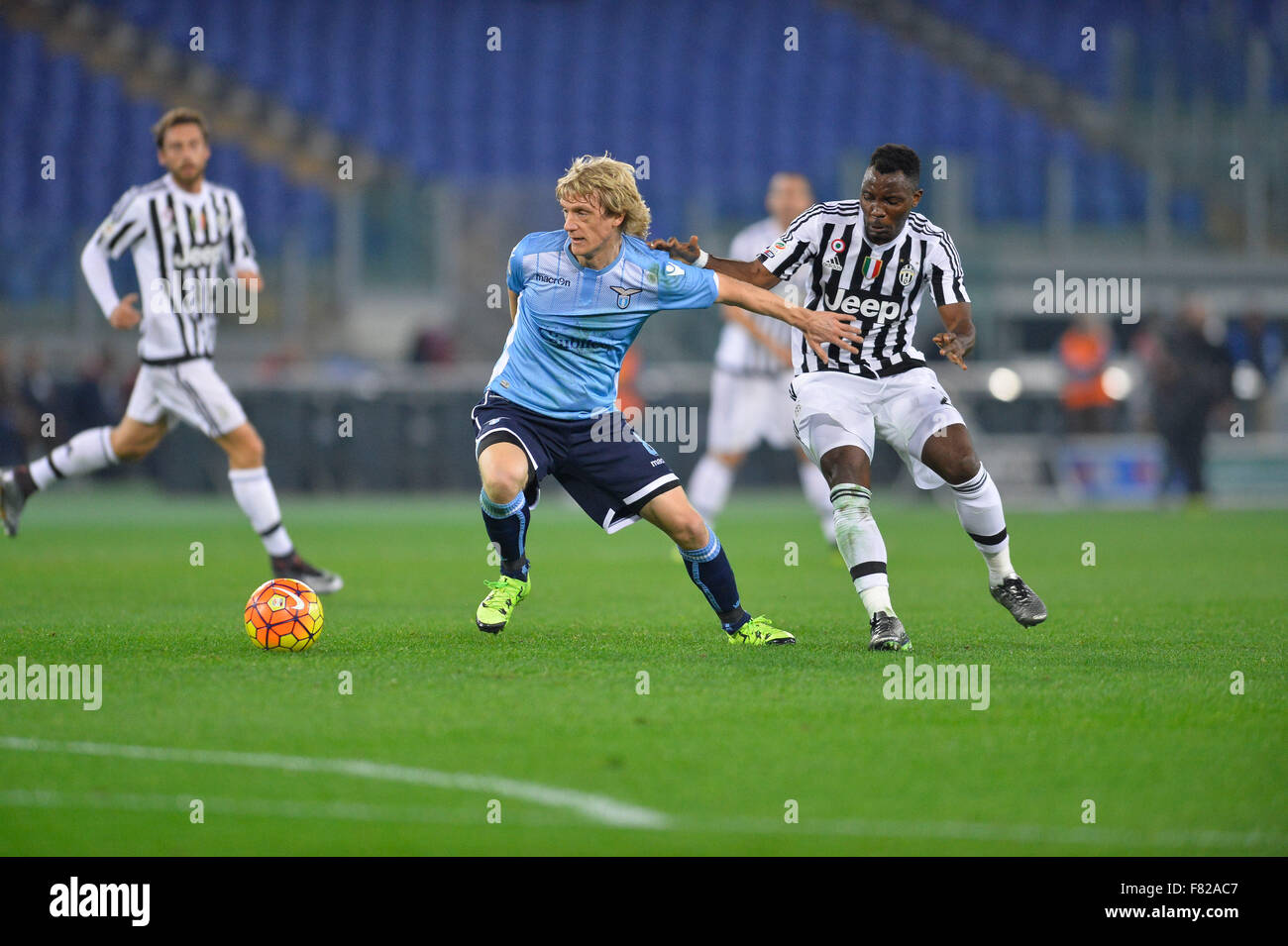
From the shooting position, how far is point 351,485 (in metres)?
20.2

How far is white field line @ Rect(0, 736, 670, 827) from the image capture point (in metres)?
4.05

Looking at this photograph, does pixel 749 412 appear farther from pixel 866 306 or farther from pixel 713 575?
pixel 713 575

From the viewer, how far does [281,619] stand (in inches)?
265

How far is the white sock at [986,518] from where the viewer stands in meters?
7.23

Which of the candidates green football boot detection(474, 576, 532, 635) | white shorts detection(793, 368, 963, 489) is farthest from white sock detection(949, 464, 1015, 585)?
green football boot detection(474, 576, 532, 635)

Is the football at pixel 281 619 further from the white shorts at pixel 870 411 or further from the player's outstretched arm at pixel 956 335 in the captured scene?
the player's outstretched arm at pixel 956 335

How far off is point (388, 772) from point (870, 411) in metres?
3.40
